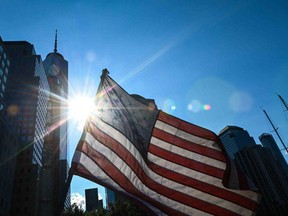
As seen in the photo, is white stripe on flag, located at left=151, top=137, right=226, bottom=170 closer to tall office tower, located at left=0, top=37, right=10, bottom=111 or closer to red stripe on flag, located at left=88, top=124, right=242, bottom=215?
red stripe on flag, located at left=88, top=124, right=242, bottom=215

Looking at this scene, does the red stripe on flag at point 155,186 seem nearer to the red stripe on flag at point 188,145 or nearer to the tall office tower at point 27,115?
the red stripe on flag at point 188,145

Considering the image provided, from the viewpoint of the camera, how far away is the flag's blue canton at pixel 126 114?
338 inches

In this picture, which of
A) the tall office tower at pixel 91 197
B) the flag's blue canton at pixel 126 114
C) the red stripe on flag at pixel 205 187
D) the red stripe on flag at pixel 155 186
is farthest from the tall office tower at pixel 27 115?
the red stripe on flag at pixel 205 187

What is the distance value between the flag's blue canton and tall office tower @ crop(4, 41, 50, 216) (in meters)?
90.2

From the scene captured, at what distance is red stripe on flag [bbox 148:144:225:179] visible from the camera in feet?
27.3

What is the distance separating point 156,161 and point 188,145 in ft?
3.51

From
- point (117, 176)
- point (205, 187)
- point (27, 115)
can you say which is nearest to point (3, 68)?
point (27, 115)

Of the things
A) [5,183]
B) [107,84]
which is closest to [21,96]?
[5,183]

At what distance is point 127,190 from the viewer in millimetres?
7973

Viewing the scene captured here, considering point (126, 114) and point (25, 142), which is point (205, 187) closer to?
point (126, 114)

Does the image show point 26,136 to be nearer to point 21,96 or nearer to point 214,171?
point 21,96

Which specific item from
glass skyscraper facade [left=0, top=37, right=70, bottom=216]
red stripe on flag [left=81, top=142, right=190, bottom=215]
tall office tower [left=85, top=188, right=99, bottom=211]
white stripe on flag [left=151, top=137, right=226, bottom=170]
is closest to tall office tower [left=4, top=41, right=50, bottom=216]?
glass skyscraper facade [left=0, top=37, right=70, bottom=216]

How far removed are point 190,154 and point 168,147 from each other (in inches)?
27.1

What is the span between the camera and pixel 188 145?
8719 mm
